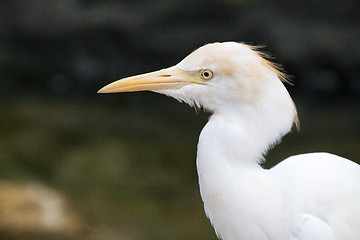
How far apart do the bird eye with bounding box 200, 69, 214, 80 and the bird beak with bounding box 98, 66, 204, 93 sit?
15mm

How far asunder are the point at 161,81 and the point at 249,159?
0.32 m

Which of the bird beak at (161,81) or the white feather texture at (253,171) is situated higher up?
the bird beak at (161,81)

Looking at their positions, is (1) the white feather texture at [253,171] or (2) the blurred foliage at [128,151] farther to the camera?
(2) the blurred foliage at [128,151]

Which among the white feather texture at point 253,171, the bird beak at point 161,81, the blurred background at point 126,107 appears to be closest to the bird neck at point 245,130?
the white feather texture at point 253,171

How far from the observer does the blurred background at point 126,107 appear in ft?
10.3

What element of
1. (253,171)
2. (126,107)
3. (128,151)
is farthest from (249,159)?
(126,107)

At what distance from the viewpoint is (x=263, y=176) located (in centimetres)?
150

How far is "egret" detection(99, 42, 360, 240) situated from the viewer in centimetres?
141

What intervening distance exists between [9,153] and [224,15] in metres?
2.02

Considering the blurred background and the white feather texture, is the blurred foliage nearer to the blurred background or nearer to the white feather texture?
the blurred background

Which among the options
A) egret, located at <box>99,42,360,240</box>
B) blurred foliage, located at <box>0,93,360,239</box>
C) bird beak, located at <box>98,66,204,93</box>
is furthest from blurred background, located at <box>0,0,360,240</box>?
bird beak, located at <box>98,66,204,93</box>

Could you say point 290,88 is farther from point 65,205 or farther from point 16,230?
point 16,230

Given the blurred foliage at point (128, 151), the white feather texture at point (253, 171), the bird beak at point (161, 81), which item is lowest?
the white feather texture at point (253, 171)

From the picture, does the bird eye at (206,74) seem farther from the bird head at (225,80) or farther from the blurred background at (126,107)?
the blurred background at (126,107)
